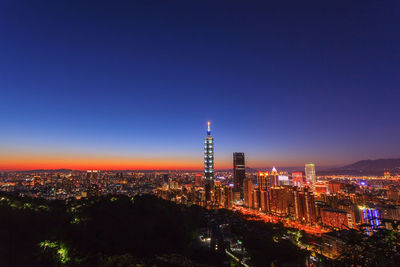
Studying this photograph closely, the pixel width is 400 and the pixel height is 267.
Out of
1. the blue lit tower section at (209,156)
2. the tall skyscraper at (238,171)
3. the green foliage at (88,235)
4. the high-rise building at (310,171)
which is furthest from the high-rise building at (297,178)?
the green foliage at (88,235)

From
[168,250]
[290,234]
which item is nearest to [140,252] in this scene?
[168,250]

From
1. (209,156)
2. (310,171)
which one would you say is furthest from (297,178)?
(209,156)

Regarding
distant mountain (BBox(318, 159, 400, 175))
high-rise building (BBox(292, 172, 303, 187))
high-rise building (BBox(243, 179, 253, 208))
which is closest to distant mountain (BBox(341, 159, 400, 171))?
distant mountain (BBox(318, 159, 400, 175))

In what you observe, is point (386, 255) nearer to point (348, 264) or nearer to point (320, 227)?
point (348, 264)

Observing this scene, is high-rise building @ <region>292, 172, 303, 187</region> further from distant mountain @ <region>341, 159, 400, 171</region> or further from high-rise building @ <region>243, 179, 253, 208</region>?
distant mountain @ <region>341, 159, 400, 171</region>

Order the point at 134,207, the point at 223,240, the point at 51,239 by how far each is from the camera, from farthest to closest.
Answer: the point at 223,240, the point at 134,207, the point at 51,239

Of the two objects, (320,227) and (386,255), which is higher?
(386,255)

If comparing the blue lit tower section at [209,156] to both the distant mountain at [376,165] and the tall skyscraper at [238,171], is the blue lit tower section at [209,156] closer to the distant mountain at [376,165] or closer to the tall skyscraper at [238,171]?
the tall skyscraper at [238,171]

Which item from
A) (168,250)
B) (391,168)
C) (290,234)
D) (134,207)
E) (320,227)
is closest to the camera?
(168,250)
